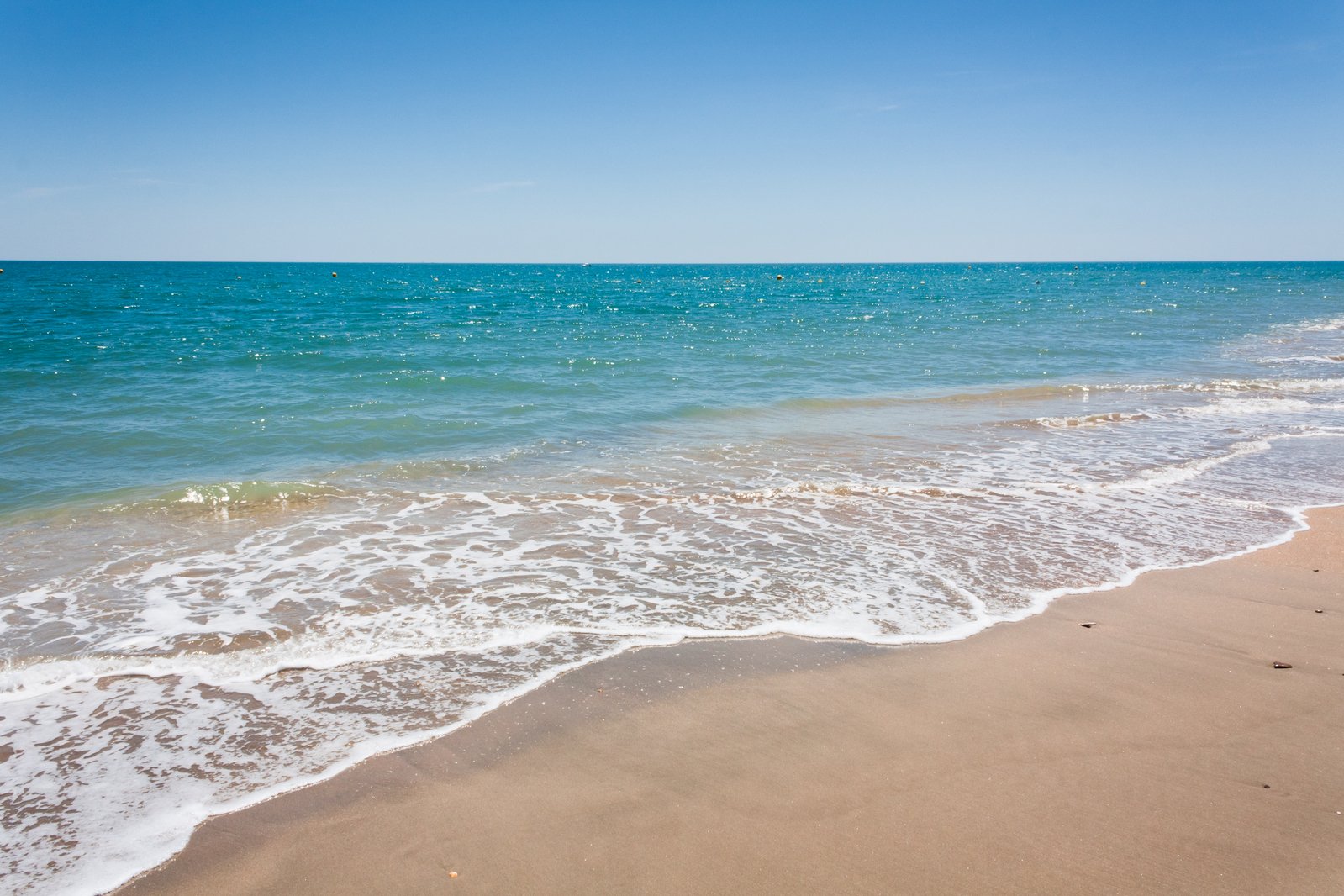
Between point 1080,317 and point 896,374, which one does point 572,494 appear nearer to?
point 896,374

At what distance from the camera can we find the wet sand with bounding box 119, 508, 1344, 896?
3.33 m

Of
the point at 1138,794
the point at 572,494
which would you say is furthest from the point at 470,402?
the point at 1138,794

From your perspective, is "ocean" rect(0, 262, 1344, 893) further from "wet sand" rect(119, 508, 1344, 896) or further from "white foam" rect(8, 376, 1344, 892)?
"wet sand" rect(119, 508, 1344, 896)

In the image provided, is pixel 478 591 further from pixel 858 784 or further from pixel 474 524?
pixel 858 784

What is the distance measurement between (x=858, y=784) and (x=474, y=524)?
5572 mm

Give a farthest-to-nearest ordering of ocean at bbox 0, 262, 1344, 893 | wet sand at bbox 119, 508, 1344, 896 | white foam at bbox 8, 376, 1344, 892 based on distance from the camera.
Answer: ocean at bbox 0, 262, 1344, 893 → white foam at bbox 8, 376, 1344, 892 → wet sand at bbox 119, 508, 1344, 896

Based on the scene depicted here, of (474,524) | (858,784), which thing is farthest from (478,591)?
(858,784)

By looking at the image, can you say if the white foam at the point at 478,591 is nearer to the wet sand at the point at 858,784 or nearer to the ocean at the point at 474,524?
the ocean at the point at 474,524

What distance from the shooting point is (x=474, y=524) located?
8.48 m

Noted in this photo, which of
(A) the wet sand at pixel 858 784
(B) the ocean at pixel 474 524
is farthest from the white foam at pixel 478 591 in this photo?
(A) the wet sand at pixel 858 784

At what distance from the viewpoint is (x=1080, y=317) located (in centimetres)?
4069

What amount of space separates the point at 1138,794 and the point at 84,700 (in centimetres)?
599

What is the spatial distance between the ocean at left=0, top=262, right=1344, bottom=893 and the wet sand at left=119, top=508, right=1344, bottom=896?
1.38ft

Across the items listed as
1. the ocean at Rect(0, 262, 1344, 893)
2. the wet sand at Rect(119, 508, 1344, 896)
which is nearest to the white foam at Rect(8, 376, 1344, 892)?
the ocean at Rect(0, 262, 1344, 893)
